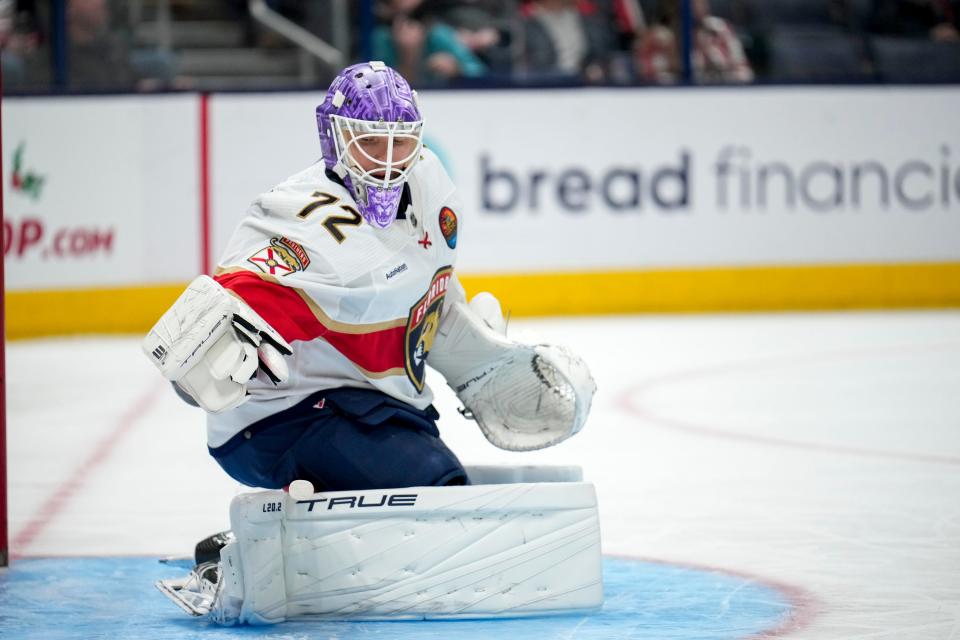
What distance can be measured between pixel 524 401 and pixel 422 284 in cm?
39

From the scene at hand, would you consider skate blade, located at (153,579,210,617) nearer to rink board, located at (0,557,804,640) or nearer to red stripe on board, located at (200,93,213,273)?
rink board, located at (0,557,804,640)

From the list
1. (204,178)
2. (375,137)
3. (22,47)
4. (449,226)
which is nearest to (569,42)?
(204,178)

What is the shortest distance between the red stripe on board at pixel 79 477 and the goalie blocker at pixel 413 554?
92 centimetres

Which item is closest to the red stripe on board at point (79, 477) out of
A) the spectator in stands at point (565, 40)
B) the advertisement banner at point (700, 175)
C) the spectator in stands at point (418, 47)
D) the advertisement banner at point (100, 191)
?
the advertisement banner at point (100, 191)

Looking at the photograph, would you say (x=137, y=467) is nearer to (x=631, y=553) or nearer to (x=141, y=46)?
(x=631, y=553)

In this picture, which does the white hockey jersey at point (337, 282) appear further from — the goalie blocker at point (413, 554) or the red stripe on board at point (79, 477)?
the red stripe on board at point (79, 477)

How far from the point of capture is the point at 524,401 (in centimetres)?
322

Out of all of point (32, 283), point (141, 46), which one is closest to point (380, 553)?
point (32, 283)

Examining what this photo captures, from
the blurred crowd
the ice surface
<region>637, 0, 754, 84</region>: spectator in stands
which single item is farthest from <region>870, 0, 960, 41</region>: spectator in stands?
the ice surface

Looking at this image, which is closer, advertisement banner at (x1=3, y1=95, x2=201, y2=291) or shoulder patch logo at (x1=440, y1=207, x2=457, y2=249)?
shoulder patch logo at (x1=440, y1=207, x2=457, y2=249)

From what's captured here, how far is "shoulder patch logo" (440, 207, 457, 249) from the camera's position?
3.08 meters

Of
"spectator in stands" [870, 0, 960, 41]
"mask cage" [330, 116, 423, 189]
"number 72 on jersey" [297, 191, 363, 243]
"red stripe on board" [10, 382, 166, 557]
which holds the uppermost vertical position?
"spectator in stands" [870, 0, 960, 41]

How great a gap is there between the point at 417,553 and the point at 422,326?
0.47 metres

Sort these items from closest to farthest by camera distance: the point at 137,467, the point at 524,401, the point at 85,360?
1. the point at 524,401
2. the point at 137,467
3. the point at 85,360
